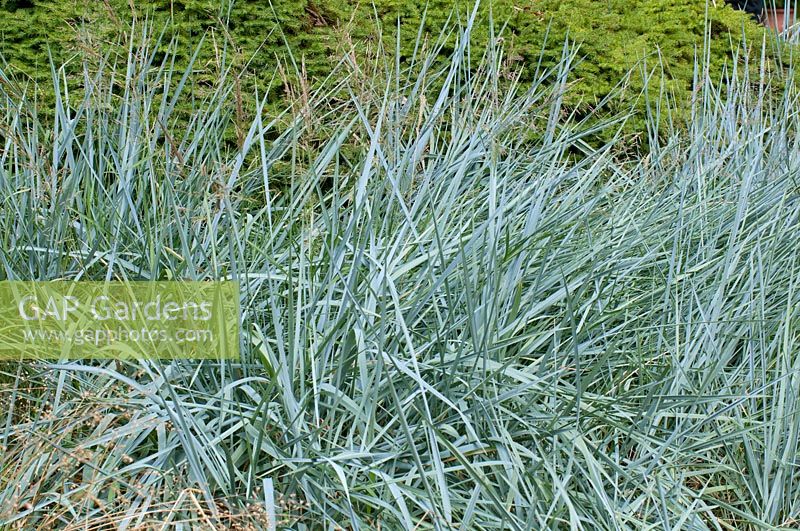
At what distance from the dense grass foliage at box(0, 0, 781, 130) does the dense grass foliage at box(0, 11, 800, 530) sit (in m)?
0.68

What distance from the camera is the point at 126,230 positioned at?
8.95 ft

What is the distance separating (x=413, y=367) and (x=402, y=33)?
7.27ft

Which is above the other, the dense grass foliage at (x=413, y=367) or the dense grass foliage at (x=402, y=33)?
the dense grass foliage at (x=402, y=33)

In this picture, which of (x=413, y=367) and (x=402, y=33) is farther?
(x=402, y=33)

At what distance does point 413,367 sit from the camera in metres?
2.37

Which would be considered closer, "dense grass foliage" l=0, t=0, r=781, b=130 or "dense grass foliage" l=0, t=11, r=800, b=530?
"dense grass foliage" l=0, t=11, r=800, b=530

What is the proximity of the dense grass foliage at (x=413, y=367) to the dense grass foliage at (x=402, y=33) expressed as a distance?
68cm

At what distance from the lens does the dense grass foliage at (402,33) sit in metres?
3.75

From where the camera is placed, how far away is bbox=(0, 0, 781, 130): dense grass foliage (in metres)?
3.75

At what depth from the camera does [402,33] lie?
4.14 m

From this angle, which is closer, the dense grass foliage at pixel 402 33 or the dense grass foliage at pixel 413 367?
the dense grass foliage at pixel 413 367

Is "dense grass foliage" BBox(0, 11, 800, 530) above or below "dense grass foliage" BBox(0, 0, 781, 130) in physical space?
below

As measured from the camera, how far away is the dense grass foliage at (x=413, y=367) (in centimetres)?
208

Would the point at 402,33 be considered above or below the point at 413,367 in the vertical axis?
above
